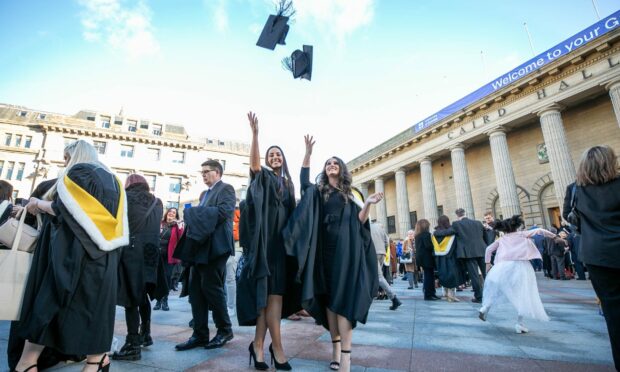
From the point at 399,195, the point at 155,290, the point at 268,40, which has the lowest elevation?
the point at 155,290

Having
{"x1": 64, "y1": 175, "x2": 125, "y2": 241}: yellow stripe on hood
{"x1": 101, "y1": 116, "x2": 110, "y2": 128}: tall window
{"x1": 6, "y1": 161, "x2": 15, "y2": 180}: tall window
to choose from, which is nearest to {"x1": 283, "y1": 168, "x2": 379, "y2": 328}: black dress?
{"x1": 64, "y1": 175, "x2": 125, "y2": 241}: yellow stripe on hood

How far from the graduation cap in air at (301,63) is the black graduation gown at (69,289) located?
3483mm

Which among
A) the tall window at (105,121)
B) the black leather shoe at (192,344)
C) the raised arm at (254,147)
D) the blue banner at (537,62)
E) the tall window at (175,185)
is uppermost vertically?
the tall window at (105,121)

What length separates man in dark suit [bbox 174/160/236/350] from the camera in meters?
3.37

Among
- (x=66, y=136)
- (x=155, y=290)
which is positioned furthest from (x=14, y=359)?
(x=66, y=136)

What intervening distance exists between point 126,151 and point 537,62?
129 feet

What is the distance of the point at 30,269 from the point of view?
2.29 meters

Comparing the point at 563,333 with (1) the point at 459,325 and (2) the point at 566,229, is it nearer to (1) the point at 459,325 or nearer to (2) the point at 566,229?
→ (1) the point at 459,325

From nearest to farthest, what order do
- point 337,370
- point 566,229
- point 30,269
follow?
point 30,269 → point 337,370 → point 566,229

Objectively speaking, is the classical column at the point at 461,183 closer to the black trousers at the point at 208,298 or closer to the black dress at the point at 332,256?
the black dress at the point at 332,256

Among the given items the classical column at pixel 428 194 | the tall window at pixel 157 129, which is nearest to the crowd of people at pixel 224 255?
the classical column at pixel 428 194

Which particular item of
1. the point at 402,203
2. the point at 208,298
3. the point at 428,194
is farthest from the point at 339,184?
the point at 402,203

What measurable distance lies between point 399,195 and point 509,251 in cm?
2406

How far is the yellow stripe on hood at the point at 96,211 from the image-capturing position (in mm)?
2344
